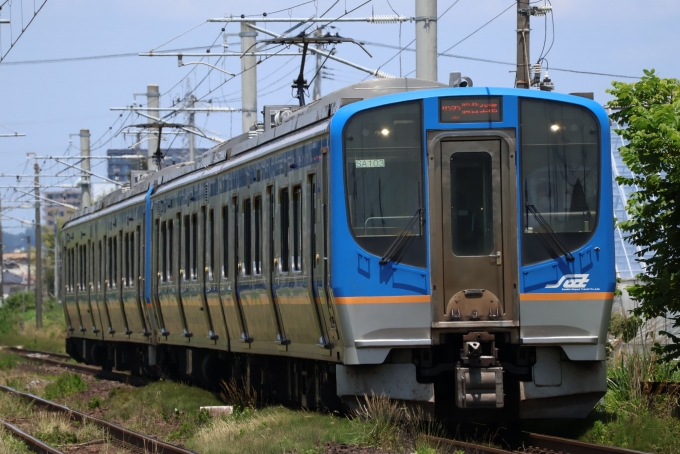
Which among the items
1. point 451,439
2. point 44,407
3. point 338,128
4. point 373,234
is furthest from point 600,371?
point 44,407

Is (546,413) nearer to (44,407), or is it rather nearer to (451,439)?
(451,439)

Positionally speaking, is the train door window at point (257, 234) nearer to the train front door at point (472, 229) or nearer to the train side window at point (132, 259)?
the train front door at point (472, 229)

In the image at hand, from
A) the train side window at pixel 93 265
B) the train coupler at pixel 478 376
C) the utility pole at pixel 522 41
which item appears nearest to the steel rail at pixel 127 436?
the train coupler at pixel 478 376

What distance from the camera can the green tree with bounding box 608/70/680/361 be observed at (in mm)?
12195

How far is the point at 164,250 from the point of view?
20125mm

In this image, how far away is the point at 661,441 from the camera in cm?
1056

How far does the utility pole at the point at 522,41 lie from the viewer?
18484mm

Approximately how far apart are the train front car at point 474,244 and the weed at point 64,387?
11928 millimetres

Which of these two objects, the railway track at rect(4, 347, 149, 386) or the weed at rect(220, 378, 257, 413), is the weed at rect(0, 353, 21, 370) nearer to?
the railway track at rect(4, 347, 149, 386)

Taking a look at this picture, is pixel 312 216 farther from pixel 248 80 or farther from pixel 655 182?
pixel 248 80

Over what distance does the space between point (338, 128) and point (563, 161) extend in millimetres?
2048

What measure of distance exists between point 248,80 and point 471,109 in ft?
44.2

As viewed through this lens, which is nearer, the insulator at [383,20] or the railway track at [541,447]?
the railway track at [541,447]

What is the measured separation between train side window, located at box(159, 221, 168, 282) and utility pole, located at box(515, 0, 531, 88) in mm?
5957
